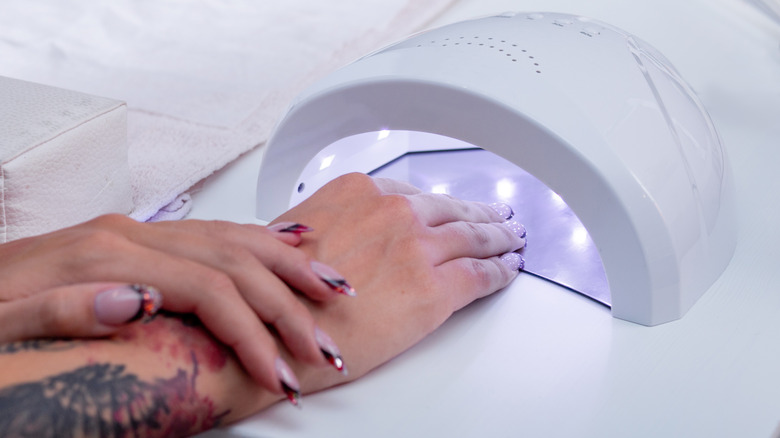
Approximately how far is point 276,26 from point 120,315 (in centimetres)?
110

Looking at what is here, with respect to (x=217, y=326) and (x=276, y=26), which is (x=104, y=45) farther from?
(x=217, y=326)

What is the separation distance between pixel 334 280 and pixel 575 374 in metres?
0.20

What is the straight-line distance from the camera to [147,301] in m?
0.47

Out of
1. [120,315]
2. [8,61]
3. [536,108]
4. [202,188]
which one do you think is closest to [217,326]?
[120,315]

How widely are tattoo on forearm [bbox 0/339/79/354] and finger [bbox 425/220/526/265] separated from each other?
278 millimetres

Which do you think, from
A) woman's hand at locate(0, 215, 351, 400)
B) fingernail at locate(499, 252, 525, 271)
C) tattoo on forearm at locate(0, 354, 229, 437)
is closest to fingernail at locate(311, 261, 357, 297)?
woman's hand at locate(0, 215, 351, 400)

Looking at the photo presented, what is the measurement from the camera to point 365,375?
582 millimetres

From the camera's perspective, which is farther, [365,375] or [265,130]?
[265,130]

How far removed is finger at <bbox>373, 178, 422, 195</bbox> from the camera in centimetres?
70

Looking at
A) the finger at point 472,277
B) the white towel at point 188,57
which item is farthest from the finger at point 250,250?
the white towel at point 188,57

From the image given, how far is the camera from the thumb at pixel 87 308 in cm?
47

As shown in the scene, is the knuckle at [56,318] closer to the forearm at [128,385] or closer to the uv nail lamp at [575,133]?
the forearm at [128,385]

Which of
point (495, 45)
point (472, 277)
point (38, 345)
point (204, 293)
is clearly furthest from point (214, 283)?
point (495, 45)

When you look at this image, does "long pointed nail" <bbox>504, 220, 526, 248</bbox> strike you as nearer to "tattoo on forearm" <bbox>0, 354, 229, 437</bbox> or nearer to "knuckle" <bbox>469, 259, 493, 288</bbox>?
"knuckle" <bbox>469, 259, 493, 288</bbox>
